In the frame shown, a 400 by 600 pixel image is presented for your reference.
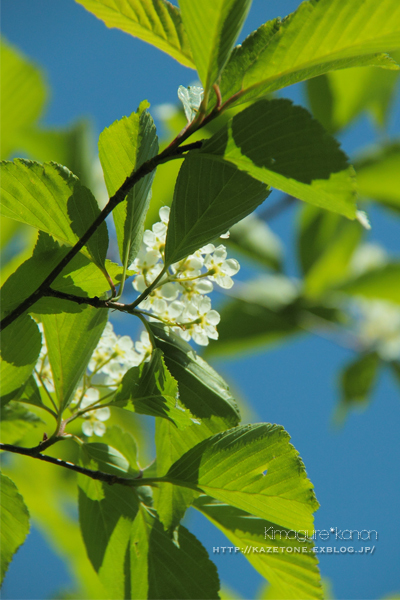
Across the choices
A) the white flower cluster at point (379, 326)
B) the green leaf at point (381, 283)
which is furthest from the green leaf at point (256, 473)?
the white flower cluster at point (379, 326)

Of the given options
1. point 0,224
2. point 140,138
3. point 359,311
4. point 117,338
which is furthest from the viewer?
point 359,311

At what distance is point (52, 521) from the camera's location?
1.79 meters

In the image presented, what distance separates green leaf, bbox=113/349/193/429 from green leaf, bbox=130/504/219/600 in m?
0.16

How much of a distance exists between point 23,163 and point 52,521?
157cm

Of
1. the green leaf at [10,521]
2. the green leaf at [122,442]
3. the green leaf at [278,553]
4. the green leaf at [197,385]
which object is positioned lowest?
the green leaf at [10,521]

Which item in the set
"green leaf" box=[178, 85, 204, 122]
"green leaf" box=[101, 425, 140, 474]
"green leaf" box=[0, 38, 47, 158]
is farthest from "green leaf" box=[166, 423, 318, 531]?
"green leaf" box=[0, 38, 47, 158]

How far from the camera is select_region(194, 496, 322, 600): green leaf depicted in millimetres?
654

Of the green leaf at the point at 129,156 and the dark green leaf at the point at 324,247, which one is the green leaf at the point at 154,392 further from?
the dark green leaf at the point at 324,247

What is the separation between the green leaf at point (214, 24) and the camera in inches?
16.5

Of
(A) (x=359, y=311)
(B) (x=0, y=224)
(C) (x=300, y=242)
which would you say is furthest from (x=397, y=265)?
(B) (x=0, y=224)

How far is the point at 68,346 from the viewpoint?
0.67 m

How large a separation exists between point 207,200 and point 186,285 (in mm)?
160

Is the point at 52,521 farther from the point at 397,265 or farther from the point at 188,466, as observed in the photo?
the point at 397,265

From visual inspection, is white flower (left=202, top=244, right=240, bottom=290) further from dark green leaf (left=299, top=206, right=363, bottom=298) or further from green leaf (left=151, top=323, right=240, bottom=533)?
dark green leaf (left=299, top=206, right=363, bottom=298)
